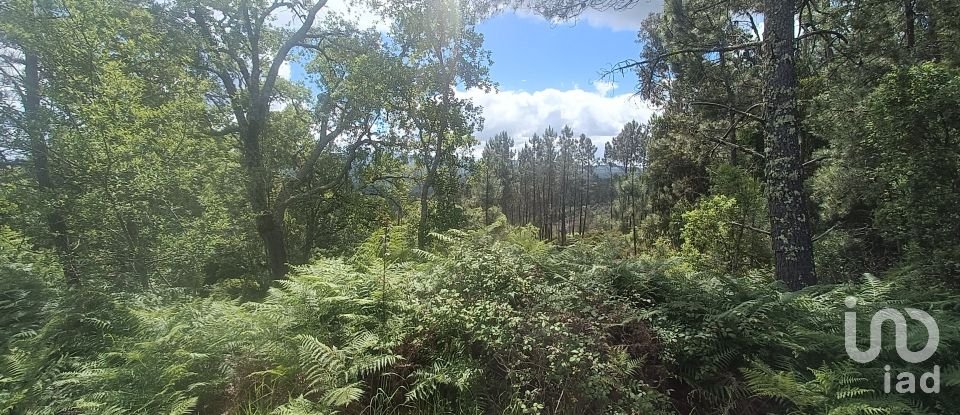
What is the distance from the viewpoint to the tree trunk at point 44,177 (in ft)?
20.7

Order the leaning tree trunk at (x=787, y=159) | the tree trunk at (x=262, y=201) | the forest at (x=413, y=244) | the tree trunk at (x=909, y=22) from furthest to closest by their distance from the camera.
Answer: the tree trunk at (x=262, y=201)
the tree trunk at (x=909, y=22)
the leaning tree trunk at (x=787, y=159)
the forest at (x=413, y=244)

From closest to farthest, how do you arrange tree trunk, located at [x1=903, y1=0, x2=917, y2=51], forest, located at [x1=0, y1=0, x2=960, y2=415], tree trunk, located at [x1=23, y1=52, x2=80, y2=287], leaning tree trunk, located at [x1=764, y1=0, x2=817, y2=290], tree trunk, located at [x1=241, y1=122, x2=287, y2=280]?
forest, located at [x1=0, y1=0, x2=960, y2=415] → leaning tree trunk, located at [x1=764, y1=0, x2=817, y2=290] → tree trunk, located at [x1=23, y1=52, x2=80, y2=287] → tree trunk, located at [x1=903, y1=0, x2=917, y2=51] → tree trunk, located at [x1=241, y1=122, x2=287, y2=280]

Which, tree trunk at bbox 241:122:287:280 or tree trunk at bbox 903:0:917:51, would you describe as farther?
tree trunk at bbox 241:122:287:280

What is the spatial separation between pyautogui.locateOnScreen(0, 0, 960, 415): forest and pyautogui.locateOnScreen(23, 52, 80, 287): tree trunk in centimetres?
4

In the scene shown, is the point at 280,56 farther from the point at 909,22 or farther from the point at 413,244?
A: the point at 909,22

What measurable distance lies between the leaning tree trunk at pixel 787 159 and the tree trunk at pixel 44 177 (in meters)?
9.13

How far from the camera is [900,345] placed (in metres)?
2.51

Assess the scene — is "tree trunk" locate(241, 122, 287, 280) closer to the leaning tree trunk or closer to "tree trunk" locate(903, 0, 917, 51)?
the leaning tree trunk

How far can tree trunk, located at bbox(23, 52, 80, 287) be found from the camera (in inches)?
248

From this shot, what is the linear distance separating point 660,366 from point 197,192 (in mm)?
8148

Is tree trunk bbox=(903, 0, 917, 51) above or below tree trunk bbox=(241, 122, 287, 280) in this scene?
above

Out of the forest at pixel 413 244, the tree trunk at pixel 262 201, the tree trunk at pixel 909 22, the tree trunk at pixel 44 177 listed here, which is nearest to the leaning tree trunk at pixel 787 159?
the forest at pixel 413 244

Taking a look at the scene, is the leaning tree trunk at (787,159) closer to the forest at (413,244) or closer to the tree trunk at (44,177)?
the forest at (413,244)

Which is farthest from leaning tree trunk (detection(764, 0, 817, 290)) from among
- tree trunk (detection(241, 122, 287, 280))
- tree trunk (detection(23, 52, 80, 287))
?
tree trunk (detection(241, 122, 287, 280))
